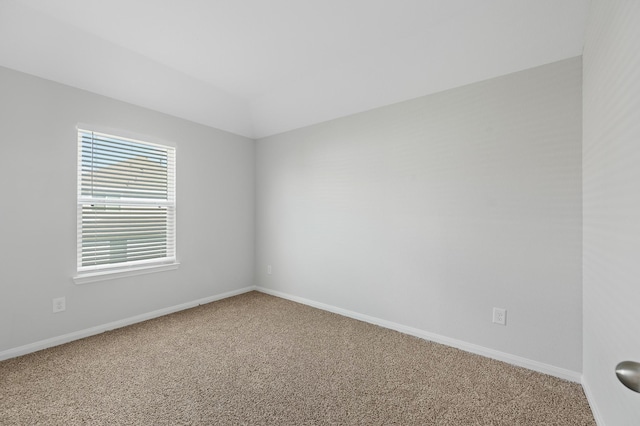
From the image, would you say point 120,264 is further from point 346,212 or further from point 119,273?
point 346,212

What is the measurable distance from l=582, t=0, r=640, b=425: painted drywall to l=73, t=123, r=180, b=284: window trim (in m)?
3.55

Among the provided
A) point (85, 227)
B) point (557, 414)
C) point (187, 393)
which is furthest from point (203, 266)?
point (557, 414)

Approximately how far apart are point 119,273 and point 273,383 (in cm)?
197

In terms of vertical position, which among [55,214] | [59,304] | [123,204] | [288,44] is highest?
[288,44]

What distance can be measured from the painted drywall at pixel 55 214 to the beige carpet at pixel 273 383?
0.31m

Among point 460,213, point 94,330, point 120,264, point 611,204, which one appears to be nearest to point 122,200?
point 120,264

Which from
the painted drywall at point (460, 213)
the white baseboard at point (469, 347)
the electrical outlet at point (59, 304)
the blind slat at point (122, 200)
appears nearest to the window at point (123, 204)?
the blind slat at point (122, 200)

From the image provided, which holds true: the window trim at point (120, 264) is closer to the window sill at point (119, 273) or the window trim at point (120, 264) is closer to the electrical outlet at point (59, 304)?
the window sill at point (119, 273)

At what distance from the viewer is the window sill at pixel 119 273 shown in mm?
2467

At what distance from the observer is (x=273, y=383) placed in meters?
1.83

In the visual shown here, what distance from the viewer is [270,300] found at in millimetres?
3582

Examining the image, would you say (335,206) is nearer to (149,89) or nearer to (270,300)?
(270,300)

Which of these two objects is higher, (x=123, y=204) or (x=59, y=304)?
(x=123, y=204)

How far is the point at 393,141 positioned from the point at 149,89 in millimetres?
2500
